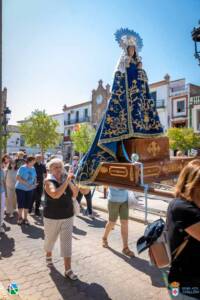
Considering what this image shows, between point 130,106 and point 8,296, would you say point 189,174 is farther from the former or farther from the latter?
point 8,296

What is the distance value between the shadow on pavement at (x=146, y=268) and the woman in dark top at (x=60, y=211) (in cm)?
105

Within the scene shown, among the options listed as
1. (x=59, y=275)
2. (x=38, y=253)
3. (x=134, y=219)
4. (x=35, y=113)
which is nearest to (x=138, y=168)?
(x=59, y=275)

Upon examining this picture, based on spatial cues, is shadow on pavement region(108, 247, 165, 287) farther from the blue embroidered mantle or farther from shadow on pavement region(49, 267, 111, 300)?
the blue embroidered mantle

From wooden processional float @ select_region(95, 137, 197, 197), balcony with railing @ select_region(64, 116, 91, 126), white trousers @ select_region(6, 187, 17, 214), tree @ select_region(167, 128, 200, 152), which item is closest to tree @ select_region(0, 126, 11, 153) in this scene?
wooden processional float @ select_region(95, 137, 197, 197)

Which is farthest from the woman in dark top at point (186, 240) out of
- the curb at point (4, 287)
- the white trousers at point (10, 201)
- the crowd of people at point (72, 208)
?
the white trousers at point (10, 201)

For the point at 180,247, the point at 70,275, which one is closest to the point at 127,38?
the point at 180,247

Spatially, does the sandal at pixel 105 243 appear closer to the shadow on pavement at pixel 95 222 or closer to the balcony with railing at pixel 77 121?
the shadow on pavement at pixel 95 222

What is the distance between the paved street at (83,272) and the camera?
3.40 m

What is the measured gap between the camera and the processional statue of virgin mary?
323 centimetres

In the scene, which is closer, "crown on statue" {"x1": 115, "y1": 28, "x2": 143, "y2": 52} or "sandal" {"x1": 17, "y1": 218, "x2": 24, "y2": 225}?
"crown on statue" {"x1": 115, "y1": 28, "x2": 143, "y2": 52}

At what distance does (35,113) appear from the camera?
34.9 meters

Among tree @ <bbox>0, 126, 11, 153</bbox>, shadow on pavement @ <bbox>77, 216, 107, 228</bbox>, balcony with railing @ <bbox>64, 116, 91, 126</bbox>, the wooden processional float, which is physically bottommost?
shadow on pavement @ <bbox>77, 216, 107, 228</bbox>

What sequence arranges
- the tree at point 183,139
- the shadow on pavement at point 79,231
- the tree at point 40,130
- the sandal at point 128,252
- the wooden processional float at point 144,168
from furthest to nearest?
the tree at point 40,130 < the tree at point 183,139 < the shadow on pavement at point 79,231 < the sandal at point 128,252 < the wooden processional float at point 144,168

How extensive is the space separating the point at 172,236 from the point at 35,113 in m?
34.6
